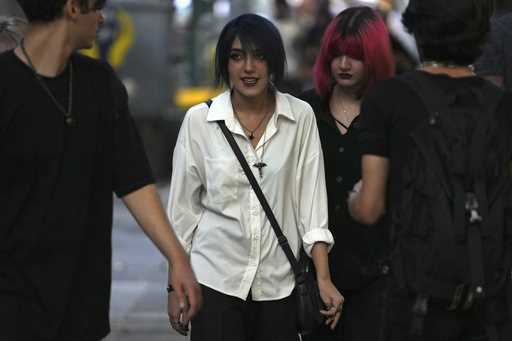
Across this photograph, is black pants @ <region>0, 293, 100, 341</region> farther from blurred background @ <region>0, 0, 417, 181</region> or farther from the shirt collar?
blurred background @ <region>0, 0, 417, 181</region>

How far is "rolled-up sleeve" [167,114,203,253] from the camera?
17.5 ft

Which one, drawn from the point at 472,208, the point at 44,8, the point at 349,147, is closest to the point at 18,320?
the point at 44,8

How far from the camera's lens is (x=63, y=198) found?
4031 mm

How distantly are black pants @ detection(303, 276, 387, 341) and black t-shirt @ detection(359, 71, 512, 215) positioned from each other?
4.51ft

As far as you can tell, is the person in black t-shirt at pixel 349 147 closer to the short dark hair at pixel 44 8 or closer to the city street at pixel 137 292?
the short dark hair at pixel 44 8

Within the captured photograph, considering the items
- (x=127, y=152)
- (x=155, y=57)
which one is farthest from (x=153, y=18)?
(x=127, y=152)

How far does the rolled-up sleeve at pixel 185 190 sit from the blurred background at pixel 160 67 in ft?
11.0

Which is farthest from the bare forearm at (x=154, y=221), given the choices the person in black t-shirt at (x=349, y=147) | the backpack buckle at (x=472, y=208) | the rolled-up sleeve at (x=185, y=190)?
the person in black t-shirt at (x=349, y=147)

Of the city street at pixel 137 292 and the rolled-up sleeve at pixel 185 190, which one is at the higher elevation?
the rolled-up sleeve at pixel 185 190

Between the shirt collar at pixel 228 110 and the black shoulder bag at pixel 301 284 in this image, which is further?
the shirt collar at pixel 228 110

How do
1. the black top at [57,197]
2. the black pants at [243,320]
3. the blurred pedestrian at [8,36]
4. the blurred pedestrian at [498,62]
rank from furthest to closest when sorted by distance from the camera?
the blurred pedestrian at [498,62], the black pants at [243,320], the blurred pedestrian at [8,36], the black top at [57,197]

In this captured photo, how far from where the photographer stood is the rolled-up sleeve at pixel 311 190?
208 inches

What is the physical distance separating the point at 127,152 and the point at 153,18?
10573 mm

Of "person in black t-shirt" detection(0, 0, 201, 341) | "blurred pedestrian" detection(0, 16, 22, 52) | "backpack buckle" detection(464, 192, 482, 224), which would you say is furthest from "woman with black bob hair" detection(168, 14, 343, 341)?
"backpack buckle" detection(464, 192, 482, 224)
